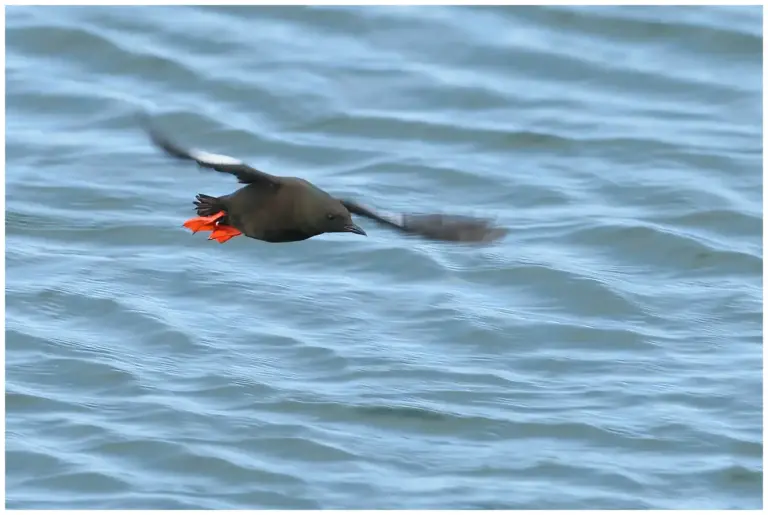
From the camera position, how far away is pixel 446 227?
9945 mm

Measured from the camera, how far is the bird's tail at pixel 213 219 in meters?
10.3

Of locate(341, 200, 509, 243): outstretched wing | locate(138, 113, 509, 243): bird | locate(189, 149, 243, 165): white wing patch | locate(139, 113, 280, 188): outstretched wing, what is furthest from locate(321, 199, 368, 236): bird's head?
locate(189, 149, 243, 165): white wing patch

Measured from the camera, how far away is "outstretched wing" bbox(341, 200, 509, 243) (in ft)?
32.1

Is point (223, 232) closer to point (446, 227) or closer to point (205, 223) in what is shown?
point (205, 223)

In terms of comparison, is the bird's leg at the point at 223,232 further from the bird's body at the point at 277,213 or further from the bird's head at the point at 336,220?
the bird's head at the point at 336,220

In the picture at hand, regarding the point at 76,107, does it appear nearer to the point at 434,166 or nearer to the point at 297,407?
the point at 434,166

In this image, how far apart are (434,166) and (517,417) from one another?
4.23 metres

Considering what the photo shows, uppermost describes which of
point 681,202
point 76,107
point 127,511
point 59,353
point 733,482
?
point 681,202

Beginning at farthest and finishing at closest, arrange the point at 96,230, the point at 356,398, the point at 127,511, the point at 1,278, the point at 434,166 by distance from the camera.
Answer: the point at 434,166 < the point at 96,230 < the point at 1,278 < the point at 356,398 < the point at 127,511

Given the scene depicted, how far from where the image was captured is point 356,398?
13.5 m

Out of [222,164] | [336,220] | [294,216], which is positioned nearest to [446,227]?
[336,220]

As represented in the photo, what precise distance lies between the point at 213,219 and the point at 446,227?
1.26 meters

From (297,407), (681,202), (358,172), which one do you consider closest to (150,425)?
(297,407)

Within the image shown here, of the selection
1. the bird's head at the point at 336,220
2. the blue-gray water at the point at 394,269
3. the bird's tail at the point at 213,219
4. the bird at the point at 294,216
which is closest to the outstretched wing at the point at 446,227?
the bird at the point at 294,216
